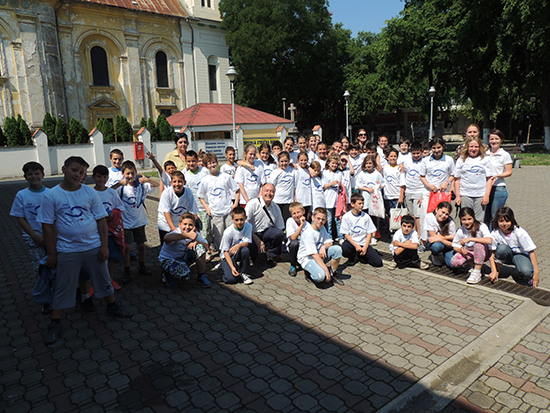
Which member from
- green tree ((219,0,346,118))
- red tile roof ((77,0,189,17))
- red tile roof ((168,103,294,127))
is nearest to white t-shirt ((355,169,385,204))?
red tile roof ((168,103,294,127))

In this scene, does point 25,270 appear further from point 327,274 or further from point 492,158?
point 492,158

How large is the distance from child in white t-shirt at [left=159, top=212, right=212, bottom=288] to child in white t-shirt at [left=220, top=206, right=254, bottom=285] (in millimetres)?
309

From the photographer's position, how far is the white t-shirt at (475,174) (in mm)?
6641

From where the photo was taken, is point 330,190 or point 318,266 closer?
point 318,266

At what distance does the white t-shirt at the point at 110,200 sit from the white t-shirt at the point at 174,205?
1.98 feet

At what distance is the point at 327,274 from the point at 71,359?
10.8 ft

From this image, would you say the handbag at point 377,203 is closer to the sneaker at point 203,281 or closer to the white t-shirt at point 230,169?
the white t-shirt at point 230,169

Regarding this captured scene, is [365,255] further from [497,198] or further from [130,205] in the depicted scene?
[130,205]

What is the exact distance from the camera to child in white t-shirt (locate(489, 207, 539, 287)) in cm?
554

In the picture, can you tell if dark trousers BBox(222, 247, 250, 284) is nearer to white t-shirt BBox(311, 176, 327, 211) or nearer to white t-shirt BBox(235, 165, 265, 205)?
white t-shirt BBox(235, 165, 265, 205)

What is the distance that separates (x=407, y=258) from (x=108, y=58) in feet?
110

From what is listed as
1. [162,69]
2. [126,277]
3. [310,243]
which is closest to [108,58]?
[162,69]

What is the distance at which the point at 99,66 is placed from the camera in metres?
32.8

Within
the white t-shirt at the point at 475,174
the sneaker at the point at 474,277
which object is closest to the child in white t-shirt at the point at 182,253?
the sneaker at the point at 474,277
